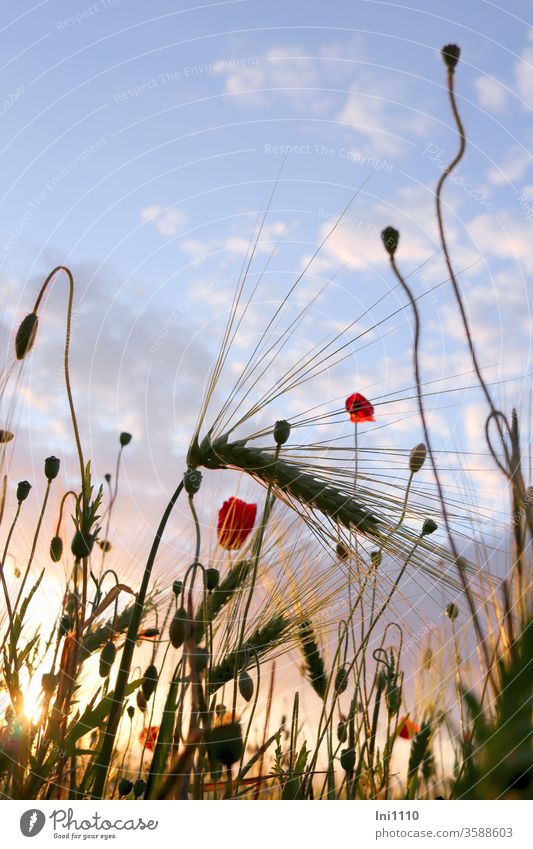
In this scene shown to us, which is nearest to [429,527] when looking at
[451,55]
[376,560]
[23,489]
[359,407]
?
[376,560]

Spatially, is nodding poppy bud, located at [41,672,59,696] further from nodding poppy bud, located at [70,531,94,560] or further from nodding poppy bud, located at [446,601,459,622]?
nodding poppy bud, located at [446,601,459,622]

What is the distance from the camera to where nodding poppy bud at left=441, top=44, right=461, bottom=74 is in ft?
7.99

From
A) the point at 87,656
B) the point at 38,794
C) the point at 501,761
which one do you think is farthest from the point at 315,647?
the point at 501,761

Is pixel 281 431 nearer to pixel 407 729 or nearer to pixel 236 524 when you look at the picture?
pixel 236 524

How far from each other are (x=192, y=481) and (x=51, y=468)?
58 centimetres

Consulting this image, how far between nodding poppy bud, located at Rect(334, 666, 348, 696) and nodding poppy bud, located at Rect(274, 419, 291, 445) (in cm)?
68

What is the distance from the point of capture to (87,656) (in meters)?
1.73

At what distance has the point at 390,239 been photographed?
98.3 inches

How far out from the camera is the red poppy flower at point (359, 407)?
2.11 metres

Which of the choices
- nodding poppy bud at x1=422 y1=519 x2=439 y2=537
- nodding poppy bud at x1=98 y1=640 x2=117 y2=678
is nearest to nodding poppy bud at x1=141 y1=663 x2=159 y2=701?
nodding poppy bud at x1=98 y1=640 x2=117 y2=678
